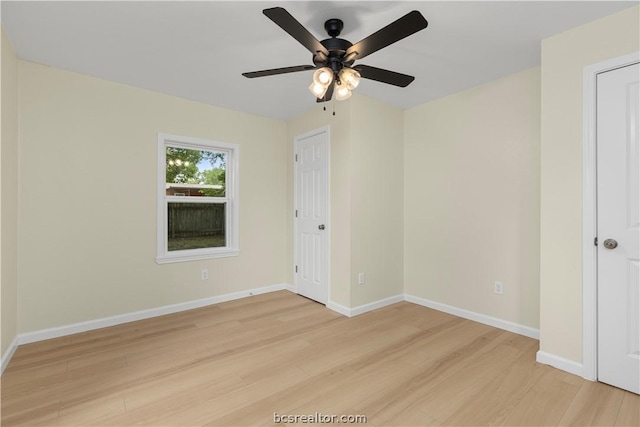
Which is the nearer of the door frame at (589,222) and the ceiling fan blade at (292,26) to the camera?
the ceiling fan blade at (292,26)

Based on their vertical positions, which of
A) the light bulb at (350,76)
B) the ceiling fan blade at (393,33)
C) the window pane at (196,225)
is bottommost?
the window pane at (196,225)

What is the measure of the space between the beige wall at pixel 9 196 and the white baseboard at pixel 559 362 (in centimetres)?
397

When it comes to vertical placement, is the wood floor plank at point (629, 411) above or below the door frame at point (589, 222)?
below

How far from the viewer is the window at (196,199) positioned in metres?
3.43

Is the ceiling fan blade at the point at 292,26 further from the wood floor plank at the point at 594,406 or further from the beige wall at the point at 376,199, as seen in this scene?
the wood floor plank at the point at 594,406

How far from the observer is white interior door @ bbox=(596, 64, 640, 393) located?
1.93 meters

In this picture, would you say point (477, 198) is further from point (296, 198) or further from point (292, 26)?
point (292, 26)

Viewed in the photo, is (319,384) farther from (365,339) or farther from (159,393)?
(159,393)

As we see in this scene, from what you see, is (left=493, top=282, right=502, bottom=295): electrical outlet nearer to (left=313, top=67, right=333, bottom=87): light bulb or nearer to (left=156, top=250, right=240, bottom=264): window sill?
(left=313, top=67, right=333, bottom=87): light bulb

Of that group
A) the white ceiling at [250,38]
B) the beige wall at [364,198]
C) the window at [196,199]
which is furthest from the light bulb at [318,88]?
the window at [196,199]

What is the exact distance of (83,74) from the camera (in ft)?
9.45

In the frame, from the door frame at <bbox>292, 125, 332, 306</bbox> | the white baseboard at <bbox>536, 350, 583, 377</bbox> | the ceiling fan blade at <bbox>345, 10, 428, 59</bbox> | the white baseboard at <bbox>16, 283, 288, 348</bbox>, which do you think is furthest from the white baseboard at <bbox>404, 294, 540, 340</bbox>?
the ceiling fan blade at <bbox>345, 10, 428, 59</bbox>

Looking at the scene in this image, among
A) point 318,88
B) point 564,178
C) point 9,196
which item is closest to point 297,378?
point 318,88

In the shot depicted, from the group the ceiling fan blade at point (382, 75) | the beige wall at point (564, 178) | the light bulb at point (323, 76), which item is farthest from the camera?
the beige wall at point (564, 178)
